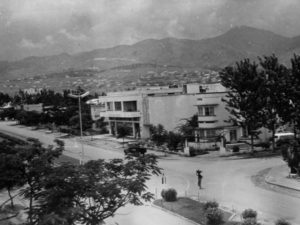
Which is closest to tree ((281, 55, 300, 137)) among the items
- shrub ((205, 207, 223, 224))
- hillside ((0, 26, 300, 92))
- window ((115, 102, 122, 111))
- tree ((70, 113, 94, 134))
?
shrub ((205, 207, 223, 224))

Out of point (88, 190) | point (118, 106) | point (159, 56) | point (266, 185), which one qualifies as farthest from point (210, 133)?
point (159, 56)

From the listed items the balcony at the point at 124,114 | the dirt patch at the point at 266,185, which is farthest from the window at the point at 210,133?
the dirt patch at the point at 266,185

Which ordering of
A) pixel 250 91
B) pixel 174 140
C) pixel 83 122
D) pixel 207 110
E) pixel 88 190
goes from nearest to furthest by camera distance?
pixel 88 190
pixel 250 91
pixel 174 140
pixel 207 110
pixel 83 122

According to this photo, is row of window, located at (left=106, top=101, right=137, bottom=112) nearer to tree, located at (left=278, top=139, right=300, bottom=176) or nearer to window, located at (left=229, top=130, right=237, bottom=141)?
window, located at (left=229, top=130, right=237, bottom=141)

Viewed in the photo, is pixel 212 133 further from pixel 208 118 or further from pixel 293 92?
pixel 293 92

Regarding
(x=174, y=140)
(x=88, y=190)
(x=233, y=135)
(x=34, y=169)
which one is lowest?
(x=233, y=135)

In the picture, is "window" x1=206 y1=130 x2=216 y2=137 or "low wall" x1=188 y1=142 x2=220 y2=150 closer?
"low wall" x1=188 y1=142 x2=220 y2=150

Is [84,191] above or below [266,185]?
above
